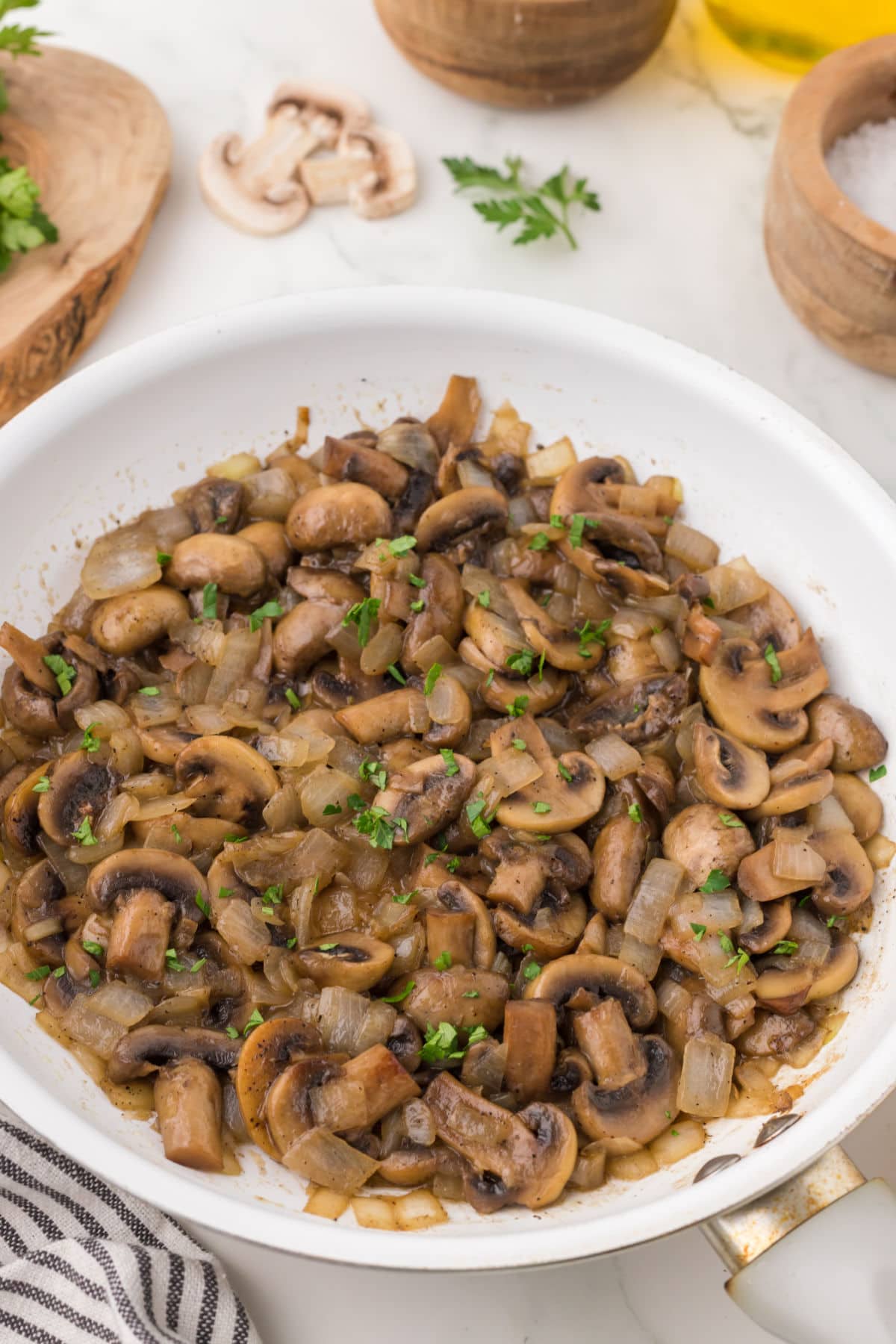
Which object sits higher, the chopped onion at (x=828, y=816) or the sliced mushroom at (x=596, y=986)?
the sliced mushroom at (x=596, y=986)

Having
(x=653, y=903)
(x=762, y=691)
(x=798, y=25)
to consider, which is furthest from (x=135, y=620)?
(x=798, y=25)

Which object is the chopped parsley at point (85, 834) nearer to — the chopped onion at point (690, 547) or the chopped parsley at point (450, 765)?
the chopped parsley at point (450, 765)

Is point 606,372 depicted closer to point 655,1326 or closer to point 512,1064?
point 512,1064

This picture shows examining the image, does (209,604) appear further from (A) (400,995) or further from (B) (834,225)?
(B) (834,225)

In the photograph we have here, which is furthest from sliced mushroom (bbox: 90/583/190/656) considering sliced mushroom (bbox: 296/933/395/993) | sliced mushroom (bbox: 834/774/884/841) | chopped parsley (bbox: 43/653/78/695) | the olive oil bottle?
the olive oil bottle

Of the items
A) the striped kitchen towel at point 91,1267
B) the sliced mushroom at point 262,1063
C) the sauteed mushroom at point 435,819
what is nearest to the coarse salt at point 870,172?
the sauteed mushroom at point 435,819
